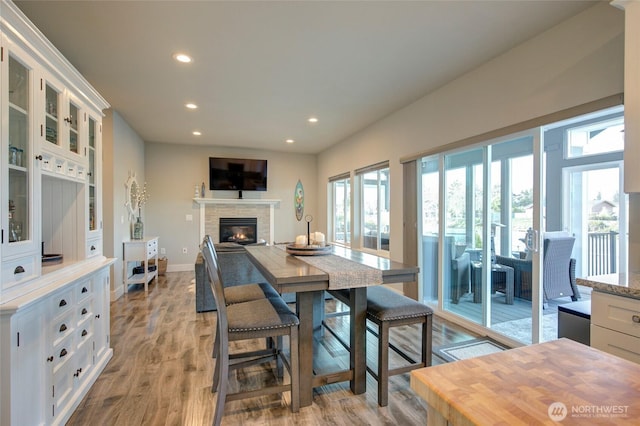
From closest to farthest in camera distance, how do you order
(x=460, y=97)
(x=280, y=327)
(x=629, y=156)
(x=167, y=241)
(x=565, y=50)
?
(x=629, y=156), (x=280, y=327), (x=565, y=50), (x=460, y=97), (x=167, y=241)

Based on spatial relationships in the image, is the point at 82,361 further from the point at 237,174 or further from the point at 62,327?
the point at 237,174

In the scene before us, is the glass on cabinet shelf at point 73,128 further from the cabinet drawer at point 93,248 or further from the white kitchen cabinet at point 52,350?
the white kitchen cabinet at point 52,350

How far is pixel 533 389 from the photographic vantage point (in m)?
0.66

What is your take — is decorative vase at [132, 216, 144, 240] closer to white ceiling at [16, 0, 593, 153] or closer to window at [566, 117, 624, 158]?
white ceiling at [16, 0, 593, 153]

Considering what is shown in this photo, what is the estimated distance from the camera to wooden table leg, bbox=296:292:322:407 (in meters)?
1.98

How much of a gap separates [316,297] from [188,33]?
99.6 inches

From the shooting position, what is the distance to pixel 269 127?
532 cm

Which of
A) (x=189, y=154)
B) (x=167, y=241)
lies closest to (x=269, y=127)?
(x=189, y=154)

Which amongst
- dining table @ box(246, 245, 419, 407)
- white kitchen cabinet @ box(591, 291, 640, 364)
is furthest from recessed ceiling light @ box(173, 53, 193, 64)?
white kitchen cabinet @ box(591, 291, 640, 364)

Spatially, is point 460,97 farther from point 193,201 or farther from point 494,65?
point 193,201

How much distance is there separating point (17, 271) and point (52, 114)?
3.24ft

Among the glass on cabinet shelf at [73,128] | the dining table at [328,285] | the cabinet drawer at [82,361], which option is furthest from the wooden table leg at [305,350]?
the glass on cabinet shelf at [73,128]

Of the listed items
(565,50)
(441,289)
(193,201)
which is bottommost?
(441,289)

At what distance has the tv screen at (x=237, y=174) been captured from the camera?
21.8 feet
